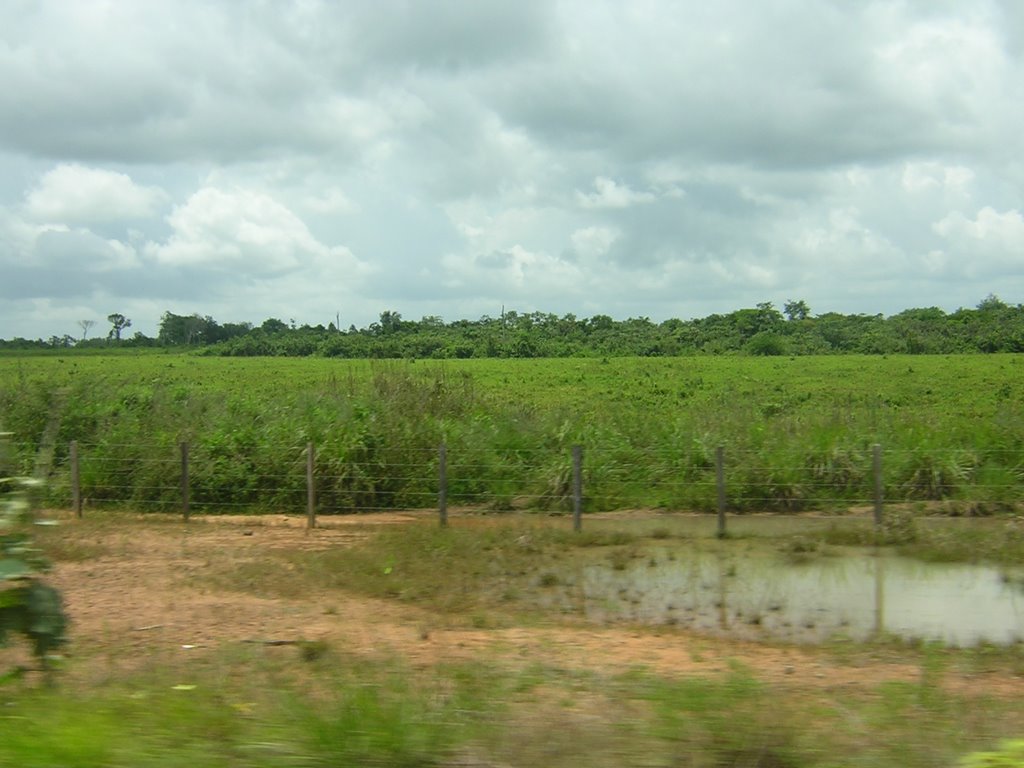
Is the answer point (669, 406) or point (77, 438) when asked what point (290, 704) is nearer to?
point (77, 438)

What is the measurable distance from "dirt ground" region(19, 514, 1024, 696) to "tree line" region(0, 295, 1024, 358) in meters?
35.7

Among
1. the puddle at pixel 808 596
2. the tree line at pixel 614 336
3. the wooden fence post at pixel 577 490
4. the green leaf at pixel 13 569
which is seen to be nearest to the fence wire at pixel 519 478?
the wooden fence post at pixel 577 490

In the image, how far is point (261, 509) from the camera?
1797cm

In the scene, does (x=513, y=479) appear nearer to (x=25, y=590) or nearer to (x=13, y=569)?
(x=25, y=590)

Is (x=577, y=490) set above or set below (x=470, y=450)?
below

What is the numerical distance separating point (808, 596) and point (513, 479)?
25.1 feet

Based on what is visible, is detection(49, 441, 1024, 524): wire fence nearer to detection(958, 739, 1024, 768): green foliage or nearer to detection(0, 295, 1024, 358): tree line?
detection(958, 739, 1024, 768): green foliage

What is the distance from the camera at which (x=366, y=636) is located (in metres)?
8.86

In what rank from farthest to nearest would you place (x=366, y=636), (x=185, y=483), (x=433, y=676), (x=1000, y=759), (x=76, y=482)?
(x=76, y=482) < (x=185, y=483) < (x=366, y=636) < (x=433, y=676) < (x=1000, y=759)

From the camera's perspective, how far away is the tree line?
197 ft

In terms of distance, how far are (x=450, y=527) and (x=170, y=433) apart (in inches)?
308

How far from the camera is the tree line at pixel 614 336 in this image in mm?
60188

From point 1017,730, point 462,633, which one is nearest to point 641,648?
point 462,633

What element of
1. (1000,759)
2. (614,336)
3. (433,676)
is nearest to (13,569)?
(433,676)
